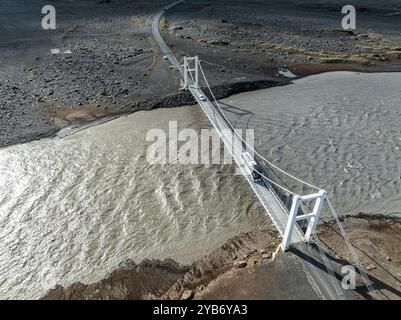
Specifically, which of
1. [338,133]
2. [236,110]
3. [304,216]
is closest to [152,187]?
[304,216]

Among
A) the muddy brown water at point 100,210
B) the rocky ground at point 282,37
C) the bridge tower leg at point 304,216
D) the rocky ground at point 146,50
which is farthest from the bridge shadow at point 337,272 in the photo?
the rocky ground at point 282,37

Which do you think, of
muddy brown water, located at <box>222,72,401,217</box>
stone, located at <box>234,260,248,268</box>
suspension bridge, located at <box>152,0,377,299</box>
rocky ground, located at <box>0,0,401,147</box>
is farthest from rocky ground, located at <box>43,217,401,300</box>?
rocky ground, located at <box>0,0,401,147</box>

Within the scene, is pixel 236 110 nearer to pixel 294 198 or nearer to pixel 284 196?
pixel 284 196

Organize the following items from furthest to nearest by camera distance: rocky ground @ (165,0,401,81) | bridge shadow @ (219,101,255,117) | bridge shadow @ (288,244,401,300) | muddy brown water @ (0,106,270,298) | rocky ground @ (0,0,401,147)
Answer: rocky ground @ (165,0,401,81)
rocky ground @ (0,0,401,147)
bridge shadow @ (219,101,255,117)
muddy brown water @ (0,106,270,298)
bridge shadow @ (288,244,401,300)

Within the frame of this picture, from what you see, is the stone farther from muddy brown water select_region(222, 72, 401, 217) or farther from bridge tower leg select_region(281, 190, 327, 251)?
muddy brown water select_region(222, 72, 401, 217)

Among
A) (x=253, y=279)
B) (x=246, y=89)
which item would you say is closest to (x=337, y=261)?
(x=253, y=279)

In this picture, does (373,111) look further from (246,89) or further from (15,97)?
(15,97)
